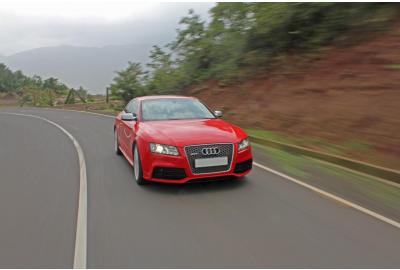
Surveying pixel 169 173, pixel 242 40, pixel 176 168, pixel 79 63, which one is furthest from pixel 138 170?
pixel 79 63

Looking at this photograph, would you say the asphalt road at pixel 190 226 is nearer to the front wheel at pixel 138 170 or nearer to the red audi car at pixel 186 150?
the front wheel at pixel 138 170

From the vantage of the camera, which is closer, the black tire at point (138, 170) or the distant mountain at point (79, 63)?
the black tire at point (138, 170)

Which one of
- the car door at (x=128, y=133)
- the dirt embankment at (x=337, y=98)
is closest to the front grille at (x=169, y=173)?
the car door at (x=128, y=133)

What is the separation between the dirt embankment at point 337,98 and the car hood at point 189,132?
3078 millimetres

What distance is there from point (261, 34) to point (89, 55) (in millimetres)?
139704

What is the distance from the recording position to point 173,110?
8070 millimetres

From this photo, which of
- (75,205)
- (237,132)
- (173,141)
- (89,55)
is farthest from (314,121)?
(89,55)

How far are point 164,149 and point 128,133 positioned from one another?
1996 mm

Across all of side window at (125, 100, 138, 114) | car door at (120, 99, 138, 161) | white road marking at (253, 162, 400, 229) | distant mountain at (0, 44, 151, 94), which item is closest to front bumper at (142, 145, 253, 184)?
Answer: white road marking at (253, 162, 400, 229)

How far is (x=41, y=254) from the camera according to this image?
14.3 ft

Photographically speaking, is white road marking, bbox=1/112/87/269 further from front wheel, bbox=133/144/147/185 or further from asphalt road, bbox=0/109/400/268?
front wheel, bbox=133/144/147/185

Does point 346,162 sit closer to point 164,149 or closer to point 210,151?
point 210,151

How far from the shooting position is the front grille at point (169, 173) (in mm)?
6398

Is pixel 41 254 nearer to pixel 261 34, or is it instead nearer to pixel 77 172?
pixel 77 172
